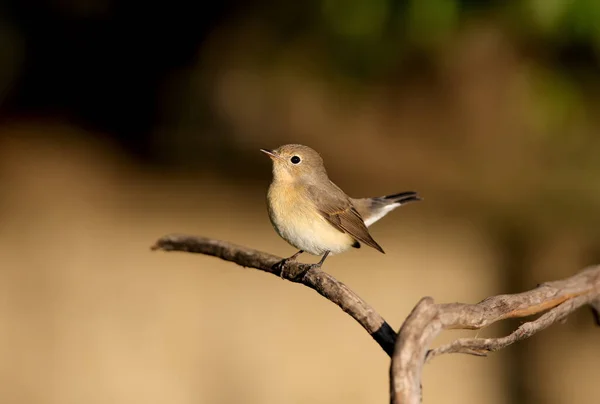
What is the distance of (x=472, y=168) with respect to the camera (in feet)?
25.9

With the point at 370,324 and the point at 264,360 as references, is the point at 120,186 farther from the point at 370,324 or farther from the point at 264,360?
the point at 370,324

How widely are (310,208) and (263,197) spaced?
177 inches

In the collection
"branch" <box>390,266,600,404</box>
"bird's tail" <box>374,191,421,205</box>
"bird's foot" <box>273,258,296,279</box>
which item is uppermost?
"bird's tail" <box>374,191,421,205</box>

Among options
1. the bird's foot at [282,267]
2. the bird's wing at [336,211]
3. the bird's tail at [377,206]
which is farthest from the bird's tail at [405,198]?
the bird's foot at [282,267]

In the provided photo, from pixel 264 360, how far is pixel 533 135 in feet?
11.9

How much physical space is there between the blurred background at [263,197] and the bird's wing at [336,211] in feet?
10.4

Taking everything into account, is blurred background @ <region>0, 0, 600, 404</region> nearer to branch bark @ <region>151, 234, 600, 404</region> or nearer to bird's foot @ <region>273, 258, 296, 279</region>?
bird's foot @ <region>273, 258, 296, 279</region>

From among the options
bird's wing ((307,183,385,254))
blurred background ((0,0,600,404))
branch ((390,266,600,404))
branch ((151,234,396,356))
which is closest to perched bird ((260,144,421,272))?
bird's wing ((307,183,385,254))

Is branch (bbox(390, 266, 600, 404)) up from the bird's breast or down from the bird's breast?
down

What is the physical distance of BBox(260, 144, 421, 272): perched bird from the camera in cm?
343

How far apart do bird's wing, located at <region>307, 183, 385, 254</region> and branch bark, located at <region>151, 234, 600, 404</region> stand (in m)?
0.43

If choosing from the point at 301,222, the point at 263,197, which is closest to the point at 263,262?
the point at 301,222

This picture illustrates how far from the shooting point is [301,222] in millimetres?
3461

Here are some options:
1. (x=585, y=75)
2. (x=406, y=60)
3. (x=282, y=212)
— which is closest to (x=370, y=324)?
(x=282, y=212)
